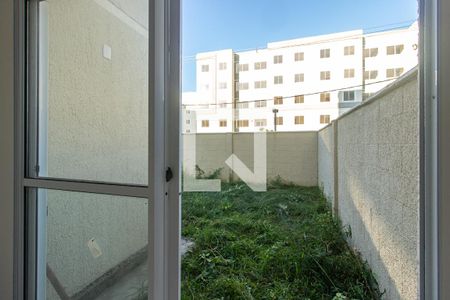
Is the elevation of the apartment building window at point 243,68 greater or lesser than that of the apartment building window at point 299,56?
lesser

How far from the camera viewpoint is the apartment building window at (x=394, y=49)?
94 centimetres

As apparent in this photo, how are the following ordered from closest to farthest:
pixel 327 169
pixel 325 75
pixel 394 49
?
pixel 394 49, pixel 325 75, pixel 327 169

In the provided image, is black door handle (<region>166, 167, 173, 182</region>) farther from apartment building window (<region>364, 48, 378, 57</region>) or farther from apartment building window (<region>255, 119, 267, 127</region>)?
apartment building window (<region>364, 48, 378, 57</region>)

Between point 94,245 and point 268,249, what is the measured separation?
843 millimetres

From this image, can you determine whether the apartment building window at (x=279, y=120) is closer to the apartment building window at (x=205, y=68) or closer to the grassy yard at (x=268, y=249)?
the grassy yard at (x=268, y=249)

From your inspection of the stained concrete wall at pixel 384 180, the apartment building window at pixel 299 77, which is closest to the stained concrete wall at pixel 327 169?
the stained concrete wall at pixel 384 180

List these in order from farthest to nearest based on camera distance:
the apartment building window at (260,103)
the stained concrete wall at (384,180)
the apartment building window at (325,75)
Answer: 1. the apartment building window at (260,103)
2. the apartment building window at (325,75)
3. the stained concrete wall at (384,180)

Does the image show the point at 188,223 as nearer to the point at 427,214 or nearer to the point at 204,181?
the point at 204,181

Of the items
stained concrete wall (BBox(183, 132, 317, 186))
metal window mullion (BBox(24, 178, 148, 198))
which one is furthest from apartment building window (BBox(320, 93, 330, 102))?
metal window mullion (BBox(24, 178, 148, 198))

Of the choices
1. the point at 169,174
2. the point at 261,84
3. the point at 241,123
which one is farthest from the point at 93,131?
the point at 261,84

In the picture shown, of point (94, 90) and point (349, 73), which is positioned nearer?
point (349, 73)

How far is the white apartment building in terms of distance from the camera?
0.98m

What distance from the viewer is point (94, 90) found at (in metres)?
1.33

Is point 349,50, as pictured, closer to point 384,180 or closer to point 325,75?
point 325,75
